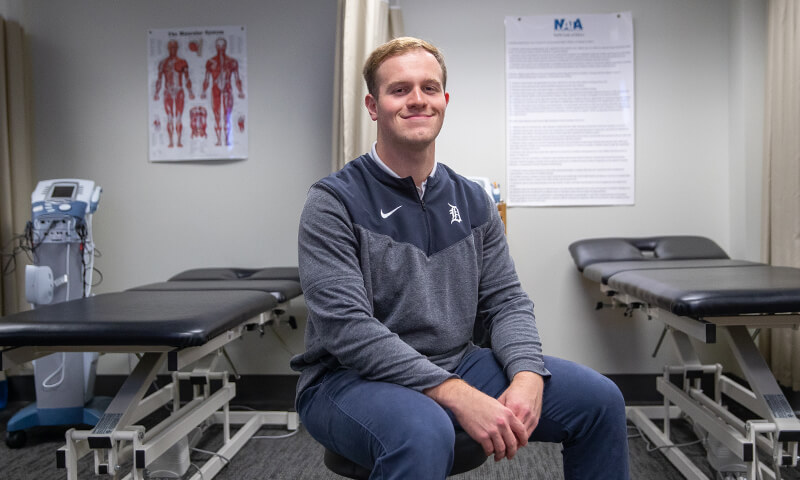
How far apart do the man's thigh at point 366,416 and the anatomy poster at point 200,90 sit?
2032 mm

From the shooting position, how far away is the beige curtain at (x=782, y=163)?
2303 mm

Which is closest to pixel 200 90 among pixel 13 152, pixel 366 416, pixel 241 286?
pixel 13 152

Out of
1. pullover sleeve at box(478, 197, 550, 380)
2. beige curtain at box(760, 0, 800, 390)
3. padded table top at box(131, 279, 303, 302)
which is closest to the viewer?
pullover sleeve at box(478, 197, 550, 380)

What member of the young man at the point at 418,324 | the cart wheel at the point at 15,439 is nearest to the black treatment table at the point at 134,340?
the young man at the point at 418,324

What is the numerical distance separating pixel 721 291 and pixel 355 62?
1.60 meters

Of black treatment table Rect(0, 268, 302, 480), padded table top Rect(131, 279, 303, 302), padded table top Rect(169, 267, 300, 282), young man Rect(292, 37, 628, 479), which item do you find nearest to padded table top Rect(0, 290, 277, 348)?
black treatment table Rect(0, 268, 302, 480)

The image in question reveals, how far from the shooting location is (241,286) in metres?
2.22

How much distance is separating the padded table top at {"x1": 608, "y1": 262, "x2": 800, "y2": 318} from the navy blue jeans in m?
0.48

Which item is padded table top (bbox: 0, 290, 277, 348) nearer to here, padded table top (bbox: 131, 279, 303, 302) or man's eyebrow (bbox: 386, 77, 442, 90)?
padded table top (bbox: 131, 279, 303, 302)

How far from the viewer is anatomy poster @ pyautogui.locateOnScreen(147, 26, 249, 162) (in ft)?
9.50

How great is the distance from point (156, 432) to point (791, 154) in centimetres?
246

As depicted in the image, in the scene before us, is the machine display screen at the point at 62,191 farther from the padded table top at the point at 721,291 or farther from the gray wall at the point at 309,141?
the padded table top at the point at 721,291

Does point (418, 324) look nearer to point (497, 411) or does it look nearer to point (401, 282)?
point (401, 282)

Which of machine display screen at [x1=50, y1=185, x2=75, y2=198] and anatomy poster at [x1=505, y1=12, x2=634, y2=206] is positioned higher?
anatomy poster at [x1=505, y1=12, x2=634, y2=206]
